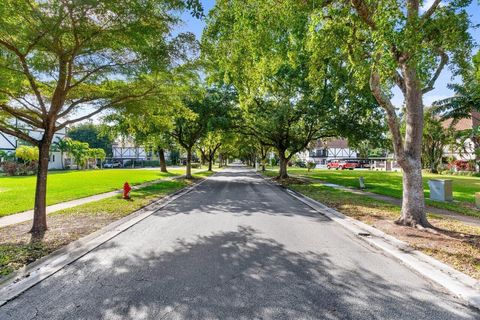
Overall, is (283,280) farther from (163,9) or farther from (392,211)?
(392,211)

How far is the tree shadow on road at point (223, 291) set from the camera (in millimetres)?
3664

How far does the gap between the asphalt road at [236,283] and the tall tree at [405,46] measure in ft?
10.1

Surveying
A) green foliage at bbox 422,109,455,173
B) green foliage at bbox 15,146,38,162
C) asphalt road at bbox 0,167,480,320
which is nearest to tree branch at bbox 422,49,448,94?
asphalt road at bbox 0,167,480,320

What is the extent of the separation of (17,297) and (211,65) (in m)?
7.52

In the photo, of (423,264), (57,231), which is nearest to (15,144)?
(57,231)

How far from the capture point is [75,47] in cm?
700

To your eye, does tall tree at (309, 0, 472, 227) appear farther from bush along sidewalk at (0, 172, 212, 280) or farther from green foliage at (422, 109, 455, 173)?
green foliage at (422, 109, 455, 173)

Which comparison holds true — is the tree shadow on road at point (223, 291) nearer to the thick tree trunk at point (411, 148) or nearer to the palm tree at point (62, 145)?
the thick tree trunk at point (411, 148)

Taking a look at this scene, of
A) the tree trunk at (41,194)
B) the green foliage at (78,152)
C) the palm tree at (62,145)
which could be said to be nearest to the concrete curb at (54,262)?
the tree trunk at (41,194)

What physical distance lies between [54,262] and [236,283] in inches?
140

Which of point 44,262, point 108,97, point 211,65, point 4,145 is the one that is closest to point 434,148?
point 211,65

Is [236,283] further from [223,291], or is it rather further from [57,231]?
[57,231]

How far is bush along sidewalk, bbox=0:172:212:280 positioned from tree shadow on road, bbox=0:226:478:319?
1.14m

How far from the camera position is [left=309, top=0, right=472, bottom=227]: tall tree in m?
5.50
